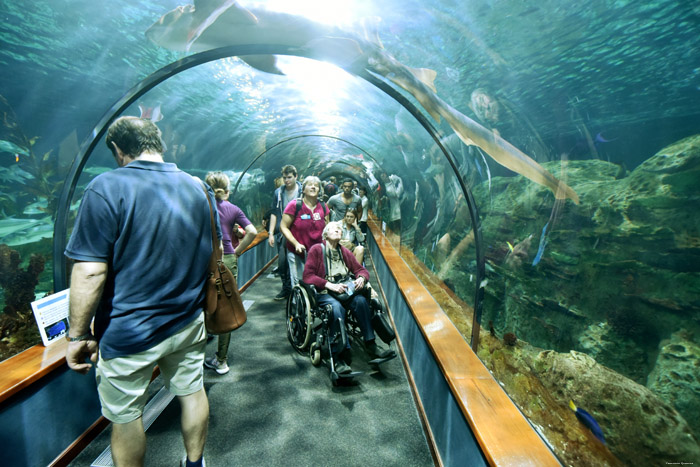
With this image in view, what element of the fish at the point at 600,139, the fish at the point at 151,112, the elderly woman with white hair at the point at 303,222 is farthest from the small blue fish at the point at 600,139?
the fish at the point at 151,112

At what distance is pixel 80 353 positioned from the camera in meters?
1.42

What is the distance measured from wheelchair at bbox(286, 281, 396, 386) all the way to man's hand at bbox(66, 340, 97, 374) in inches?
75.2

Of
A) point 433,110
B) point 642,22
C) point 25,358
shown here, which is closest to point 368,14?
point 433,110

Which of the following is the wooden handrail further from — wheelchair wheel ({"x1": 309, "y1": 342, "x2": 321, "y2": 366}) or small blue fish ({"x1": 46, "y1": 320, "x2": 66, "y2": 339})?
small blue fish ({"x1": 46, "y1": 320, "x2": 66, "y2": 339})

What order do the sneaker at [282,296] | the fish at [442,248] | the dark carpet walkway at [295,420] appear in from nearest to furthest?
the dark carpet walkway at [295,420]
the fish at [442,248]
the sneaker at [282,296]

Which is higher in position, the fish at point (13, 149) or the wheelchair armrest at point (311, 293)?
the fish at point (13, 149)

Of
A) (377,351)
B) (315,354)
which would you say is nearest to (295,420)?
(315,354)

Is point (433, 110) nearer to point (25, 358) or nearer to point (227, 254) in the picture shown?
point (227, 254)

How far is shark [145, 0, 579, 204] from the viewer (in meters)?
2.46

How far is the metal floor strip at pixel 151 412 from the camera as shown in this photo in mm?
2045

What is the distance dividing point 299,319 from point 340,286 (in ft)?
2.59

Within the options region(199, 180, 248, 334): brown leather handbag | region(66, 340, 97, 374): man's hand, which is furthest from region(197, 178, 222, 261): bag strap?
region(66, 340, 97, 374): man's hand

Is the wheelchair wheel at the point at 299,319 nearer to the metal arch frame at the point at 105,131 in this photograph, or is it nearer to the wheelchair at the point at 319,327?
the wheelchair at the point at 319,327

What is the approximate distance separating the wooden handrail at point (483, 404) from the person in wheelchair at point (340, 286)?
1.80 feet
